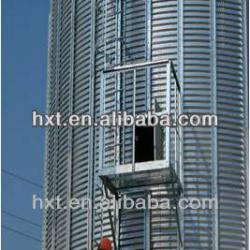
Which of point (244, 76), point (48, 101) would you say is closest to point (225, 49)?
point (244, 76)

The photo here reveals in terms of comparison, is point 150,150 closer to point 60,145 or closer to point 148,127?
point 148,127

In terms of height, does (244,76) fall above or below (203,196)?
above

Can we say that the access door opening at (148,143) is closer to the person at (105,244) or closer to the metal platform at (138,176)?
the metal platform at (138,176)

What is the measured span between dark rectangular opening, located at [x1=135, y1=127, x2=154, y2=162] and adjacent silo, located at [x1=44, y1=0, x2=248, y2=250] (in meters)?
0.06

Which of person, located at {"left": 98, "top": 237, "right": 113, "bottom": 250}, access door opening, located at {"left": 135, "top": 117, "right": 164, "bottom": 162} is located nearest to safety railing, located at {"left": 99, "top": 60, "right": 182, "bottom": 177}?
access door opening, located at {"left": 135, "top": 117, "right": 164, "bottom": 162}

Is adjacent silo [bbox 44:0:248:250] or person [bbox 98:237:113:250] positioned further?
adjacent silo [bbox 44:0:248:250]

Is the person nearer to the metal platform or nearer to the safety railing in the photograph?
the metal platform

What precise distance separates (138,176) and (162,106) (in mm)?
400

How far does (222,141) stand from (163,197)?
0.44 meters

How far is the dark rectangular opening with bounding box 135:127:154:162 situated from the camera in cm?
560

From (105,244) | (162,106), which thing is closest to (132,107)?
(162,106)

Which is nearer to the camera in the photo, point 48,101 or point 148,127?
point 148,127

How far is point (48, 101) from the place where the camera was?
239 inches

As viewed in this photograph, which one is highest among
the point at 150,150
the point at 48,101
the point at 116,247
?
the point at 48,101
